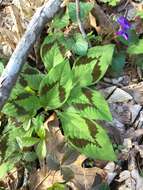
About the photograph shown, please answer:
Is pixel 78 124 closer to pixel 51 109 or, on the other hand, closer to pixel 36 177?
pixel 51 109

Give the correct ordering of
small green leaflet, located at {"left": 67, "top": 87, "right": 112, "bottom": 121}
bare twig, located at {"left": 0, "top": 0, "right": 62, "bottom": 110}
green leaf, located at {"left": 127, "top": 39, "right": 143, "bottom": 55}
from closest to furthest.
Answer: bare twig, located at {"left": 0, "top": 0, "right": 62, "bottom": 110} < small green leaflet, located at {"left": 67, "top": 87, "right": 112, "bottom": 121} < green leaf, located at {"left": 127, "top": 39, "right": 143, "bottom": 55}

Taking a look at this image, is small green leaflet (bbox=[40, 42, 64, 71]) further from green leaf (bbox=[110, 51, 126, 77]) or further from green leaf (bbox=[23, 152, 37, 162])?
green leaf (bbox=[23, 152, 37, 162])

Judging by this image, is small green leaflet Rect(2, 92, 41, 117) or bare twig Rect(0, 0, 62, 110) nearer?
bare twig Rect(0, 0, 62, 110)

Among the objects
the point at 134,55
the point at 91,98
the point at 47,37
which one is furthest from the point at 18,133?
the point at 134,55

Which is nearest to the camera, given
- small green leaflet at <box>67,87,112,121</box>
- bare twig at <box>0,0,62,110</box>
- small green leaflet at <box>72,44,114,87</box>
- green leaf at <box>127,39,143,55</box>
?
bare twig at <box>0,0,62,110</box>

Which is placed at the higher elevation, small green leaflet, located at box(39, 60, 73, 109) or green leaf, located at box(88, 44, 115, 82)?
green leaf, located at box(88, 44, 115, 82)

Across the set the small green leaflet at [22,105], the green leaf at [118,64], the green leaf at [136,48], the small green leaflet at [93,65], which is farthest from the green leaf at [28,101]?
the green leaf at [136,48]

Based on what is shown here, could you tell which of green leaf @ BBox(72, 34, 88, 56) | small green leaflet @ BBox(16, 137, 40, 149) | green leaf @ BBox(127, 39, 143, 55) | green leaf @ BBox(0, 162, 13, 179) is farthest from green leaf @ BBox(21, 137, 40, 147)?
green leaf @ BBox(127, 39, 143, 55)
